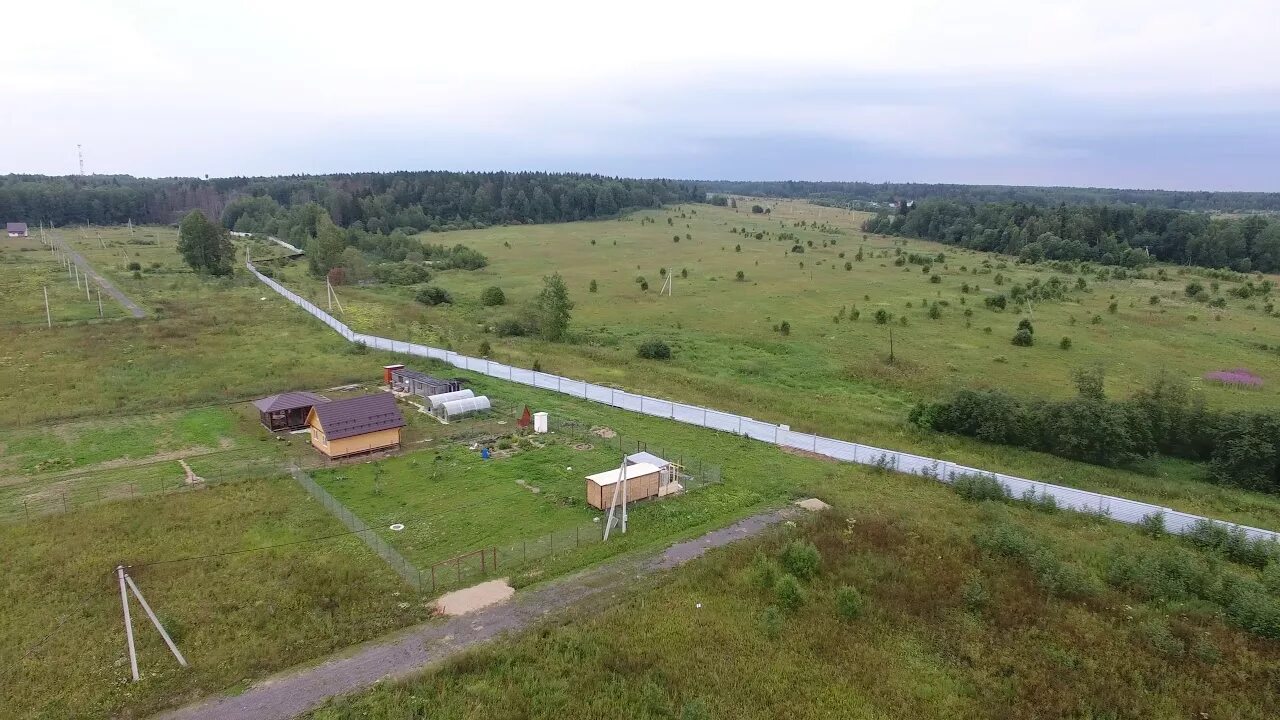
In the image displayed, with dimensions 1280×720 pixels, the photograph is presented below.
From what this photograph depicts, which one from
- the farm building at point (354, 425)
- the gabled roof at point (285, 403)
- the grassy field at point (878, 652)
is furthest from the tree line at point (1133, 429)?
the gabled roof at point (285, 403)

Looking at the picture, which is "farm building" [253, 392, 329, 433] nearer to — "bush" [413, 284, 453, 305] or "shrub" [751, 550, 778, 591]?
"shrub" [751, 550, 778, 591]

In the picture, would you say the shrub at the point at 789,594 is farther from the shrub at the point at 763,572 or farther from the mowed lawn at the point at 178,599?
the mowed lawn at the point at 178,599

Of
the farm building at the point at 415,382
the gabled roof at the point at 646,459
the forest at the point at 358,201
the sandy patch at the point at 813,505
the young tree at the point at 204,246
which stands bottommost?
the sandy patch at the point at 813,505

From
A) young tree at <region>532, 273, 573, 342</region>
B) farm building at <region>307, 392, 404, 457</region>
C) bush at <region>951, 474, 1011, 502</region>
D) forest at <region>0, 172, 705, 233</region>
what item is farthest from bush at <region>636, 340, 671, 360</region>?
forest at <region>0, 172, 705, 233</region>

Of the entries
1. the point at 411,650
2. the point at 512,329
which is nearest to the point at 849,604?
the point at 411,650

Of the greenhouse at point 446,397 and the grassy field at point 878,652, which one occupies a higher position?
the greenhouse at point 446,397

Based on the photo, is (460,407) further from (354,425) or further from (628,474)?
(628,474)
